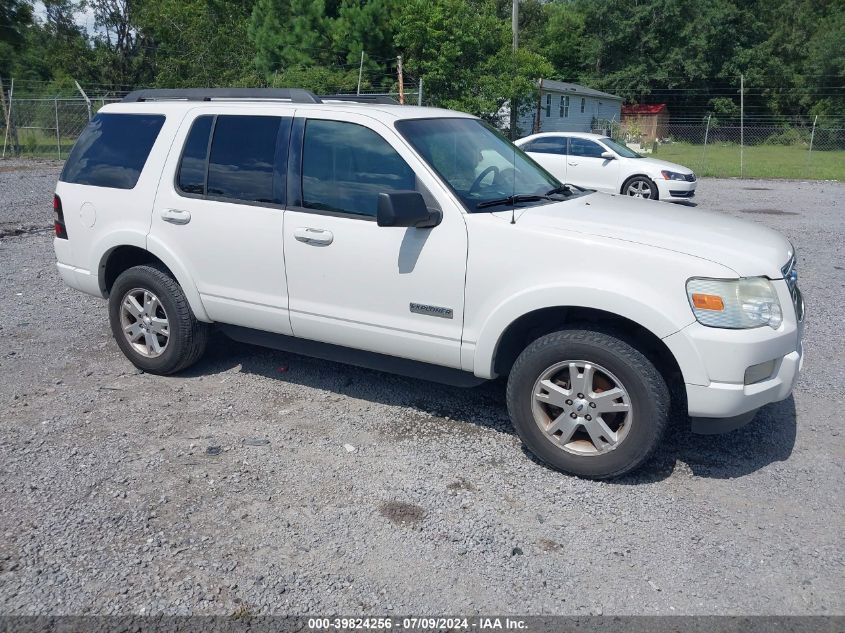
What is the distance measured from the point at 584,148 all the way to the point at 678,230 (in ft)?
42.2

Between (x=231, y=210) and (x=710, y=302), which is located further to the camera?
(x=231, y=210)

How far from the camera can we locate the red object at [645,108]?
52.9 m

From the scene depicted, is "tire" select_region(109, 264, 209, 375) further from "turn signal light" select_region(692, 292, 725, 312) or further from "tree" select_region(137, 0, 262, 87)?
"tree" select_region(137, 0, 262, 87)

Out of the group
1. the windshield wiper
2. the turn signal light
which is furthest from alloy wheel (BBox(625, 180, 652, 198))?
the turn signal light

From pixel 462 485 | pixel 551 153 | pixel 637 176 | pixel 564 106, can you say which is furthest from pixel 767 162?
pixel 462 485

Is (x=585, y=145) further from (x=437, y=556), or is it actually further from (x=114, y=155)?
(x=437, y=556)

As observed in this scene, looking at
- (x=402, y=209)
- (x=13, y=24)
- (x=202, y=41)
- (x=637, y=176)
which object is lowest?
(x=637, y=176)

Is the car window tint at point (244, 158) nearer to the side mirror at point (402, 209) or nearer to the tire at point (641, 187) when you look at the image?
the side mirror at point (402, 209)

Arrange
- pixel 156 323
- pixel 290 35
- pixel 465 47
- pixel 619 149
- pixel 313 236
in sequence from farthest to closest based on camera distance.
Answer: pixel 290 35 → pixel 465 47 → pixel 619 149 → pixel 156 323 → pixel 313 236

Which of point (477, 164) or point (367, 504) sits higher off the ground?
point (477, 164)

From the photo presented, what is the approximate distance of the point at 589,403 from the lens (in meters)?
4.16

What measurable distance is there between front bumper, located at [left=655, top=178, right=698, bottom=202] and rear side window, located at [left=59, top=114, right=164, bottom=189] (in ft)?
40.6

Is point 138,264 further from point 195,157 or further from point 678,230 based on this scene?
point 678,230

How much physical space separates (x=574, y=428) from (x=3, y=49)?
44.5 metres
